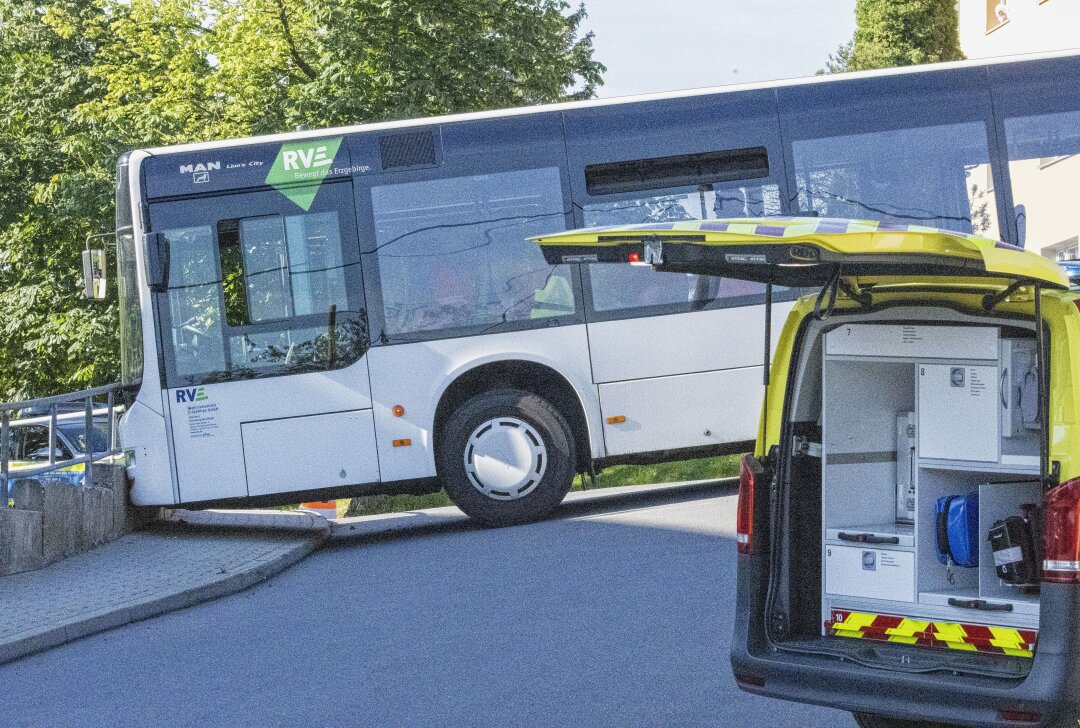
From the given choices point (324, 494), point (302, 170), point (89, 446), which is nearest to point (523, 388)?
point (324, 494)

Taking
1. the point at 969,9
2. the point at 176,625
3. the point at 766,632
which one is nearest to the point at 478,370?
the point at 176,625

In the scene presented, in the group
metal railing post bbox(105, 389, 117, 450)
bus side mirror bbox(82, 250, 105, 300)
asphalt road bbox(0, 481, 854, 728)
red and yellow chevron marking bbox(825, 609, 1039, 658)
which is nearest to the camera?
red and yellow chevron marking bbox(825, 609, 1039, 658)

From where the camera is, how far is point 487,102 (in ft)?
73.2

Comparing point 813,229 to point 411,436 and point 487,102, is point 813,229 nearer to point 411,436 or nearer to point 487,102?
point 411,436

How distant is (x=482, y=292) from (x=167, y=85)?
17.3 metres

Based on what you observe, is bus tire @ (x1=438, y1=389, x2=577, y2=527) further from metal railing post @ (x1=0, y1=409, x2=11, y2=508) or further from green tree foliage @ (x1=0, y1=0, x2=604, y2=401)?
green tree foliage @ (x1=0, y1=0, x2=604, y2=401)

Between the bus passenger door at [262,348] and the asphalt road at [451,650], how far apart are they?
3.42ft

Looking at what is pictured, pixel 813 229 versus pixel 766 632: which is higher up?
pixel 813 229

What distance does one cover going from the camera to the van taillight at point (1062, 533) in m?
4.30

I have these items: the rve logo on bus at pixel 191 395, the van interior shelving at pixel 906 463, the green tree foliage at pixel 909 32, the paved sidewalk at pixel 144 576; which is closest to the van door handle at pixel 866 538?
the van interior shelving at pixel 906 463

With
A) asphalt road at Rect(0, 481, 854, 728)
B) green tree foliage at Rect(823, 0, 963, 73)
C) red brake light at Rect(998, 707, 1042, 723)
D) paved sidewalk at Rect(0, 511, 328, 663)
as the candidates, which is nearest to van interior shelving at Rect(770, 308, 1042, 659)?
red brake light at Rect(998, 707, 1042, 723)

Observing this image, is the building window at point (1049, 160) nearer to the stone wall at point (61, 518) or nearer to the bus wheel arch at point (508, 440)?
the bus wheel arch at point (508, 440)

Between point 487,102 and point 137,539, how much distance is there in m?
11.3

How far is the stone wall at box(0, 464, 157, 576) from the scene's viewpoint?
11.3m
